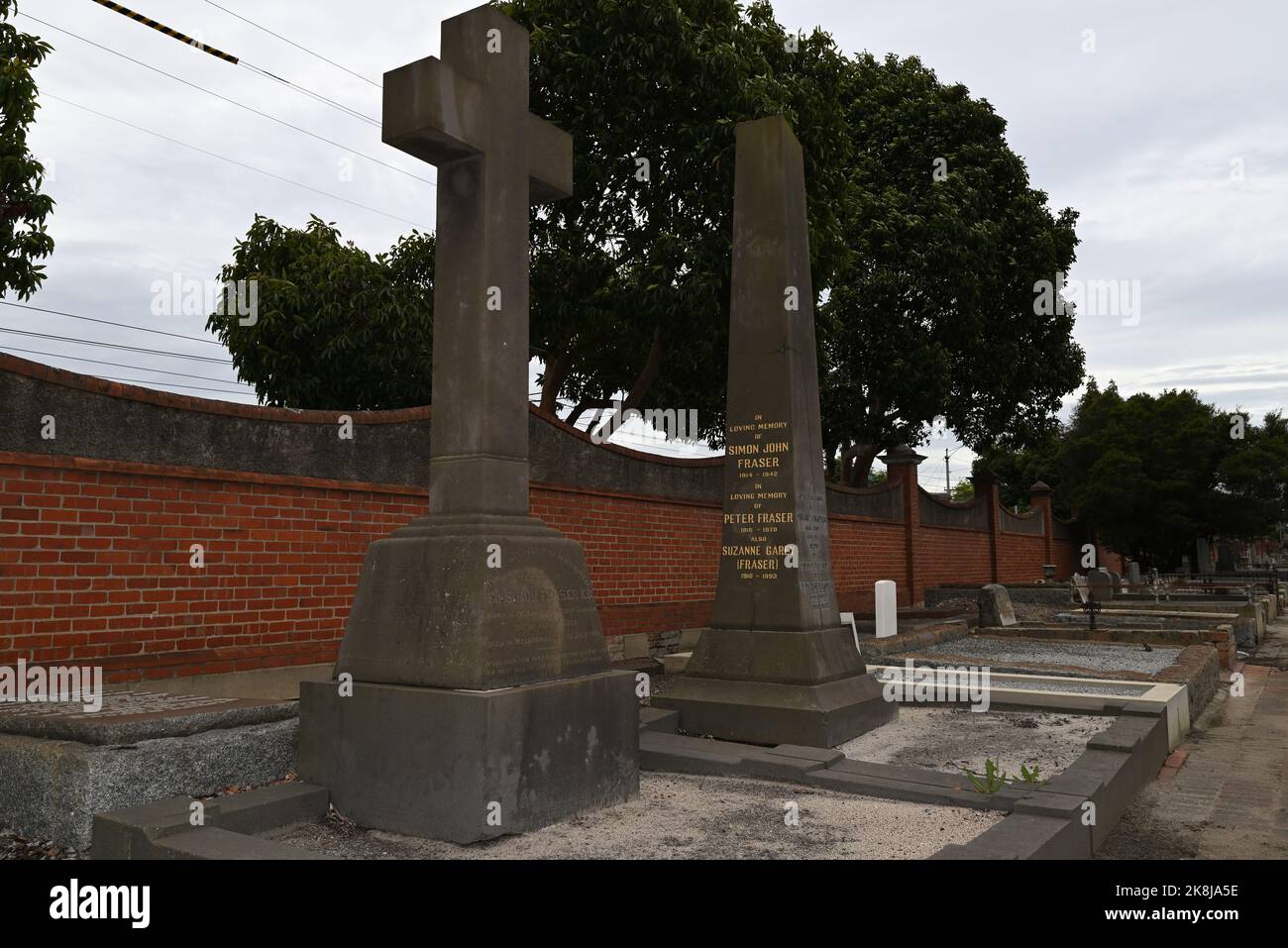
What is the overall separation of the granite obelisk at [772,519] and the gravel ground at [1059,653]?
11.1 ft

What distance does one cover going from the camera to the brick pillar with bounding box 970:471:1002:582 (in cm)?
2469

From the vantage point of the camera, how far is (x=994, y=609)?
47.6 ft

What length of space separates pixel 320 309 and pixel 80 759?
10.3m

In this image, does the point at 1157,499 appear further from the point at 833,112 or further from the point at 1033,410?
the point at 833,112

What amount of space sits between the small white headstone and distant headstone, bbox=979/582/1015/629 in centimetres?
296

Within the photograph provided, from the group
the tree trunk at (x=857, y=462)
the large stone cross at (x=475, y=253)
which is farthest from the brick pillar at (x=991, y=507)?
the large stone cross at (x=475, y=253)

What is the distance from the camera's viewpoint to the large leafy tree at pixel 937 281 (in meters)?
21.3

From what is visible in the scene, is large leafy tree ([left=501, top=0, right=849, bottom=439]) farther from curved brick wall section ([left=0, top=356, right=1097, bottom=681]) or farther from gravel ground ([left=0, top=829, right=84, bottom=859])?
gravel ground ([left=0, top=829, right=84, bottom=859])

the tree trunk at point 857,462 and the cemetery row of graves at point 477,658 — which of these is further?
the tree trunk at point 857,462

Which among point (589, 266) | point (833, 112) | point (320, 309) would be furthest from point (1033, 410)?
point (320, 309)

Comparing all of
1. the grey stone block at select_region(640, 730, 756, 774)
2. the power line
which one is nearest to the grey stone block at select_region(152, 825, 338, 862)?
the grey stone block at select_region(640, 730, 756, 774)

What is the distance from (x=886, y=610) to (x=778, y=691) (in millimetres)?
5937

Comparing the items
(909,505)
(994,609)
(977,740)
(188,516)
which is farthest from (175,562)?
(909,505)

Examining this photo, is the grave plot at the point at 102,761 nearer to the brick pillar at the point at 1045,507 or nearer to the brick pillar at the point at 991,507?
the brick pillar at the point at 991,507
